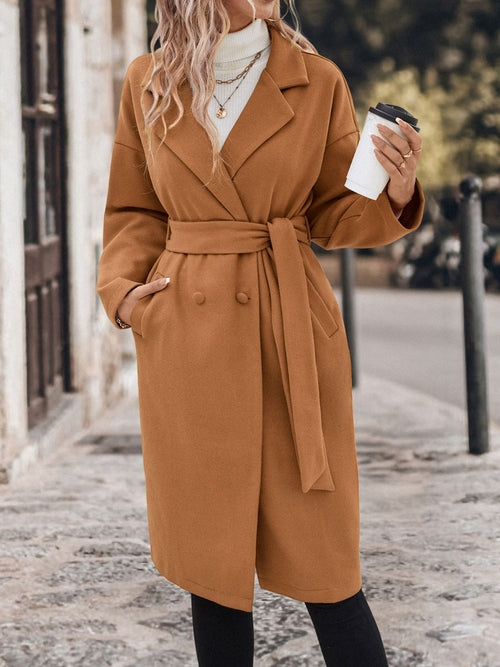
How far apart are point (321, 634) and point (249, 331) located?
2.13 feet

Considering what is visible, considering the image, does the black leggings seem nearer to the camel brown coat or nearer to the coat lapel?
the camel brown coat

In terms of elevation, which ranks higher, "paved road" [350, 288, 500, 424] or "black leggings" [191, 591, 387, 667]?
"black leggings" [191, 591, 387, 667]

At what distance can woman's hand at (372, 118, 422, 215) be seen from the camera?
2.31 metres

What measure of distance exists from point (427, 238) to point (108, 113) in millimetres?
11621

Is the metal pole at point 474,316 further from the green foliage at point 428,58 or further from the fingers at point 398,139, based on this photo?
the green foliage at point 428,58

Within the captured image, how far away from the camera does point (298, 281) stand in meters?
2.41

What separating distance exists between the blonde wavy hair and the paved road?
4931mm

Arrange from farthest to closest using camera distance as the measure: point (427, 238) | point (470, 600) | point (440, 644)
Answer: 1. point (427, 238)
2. point (470, 600)
3. point (440, 644)

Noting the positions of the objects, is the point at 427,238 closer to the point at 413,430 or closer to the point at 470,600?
the point at 413,430

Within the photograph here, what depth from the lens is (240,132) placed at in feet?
7.89

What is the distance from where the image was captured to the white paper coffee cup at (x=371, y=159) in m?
2.31

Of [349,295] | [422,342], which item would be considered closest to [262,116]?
[349,295]

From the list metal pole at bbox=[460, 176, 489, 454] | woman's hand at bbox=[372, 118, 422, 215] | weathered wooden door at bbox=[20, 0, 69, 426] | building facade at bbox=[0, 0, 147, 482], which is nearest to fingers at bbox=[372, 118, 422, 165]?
woman's hand at bbox=[372, 118, 422, 215]

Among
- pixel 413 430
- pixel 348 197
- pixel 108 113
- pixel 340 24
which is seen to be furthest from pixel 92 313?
pixel 340 24
